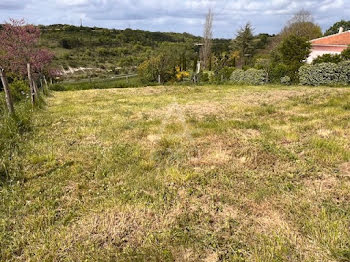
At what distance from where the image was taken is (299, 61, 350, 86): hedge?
13.1 metres

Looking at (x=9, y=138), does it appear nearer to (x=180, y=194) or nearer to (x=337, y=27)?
(x=180, y=194)

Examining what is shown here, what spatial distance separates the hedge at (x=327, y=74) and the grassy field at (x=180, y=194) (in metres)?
9.41

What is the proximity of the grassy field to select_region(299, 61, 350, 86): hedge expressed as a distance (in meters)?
9.41

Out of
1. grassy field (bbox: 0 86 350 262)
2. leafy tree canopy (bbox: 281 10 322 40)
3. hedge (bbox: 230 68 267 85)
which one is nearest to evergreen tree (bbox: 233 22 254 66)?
leafy tree canopy (bbox: 281 10 322 40)

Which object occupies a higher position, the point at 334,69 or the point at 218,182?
the point at 334,69

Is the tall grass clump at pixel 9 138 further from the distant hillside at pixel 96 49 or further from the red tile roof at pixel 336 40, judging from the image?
the distant hillside at pixel 96 49

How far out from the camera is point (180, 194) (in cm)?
304

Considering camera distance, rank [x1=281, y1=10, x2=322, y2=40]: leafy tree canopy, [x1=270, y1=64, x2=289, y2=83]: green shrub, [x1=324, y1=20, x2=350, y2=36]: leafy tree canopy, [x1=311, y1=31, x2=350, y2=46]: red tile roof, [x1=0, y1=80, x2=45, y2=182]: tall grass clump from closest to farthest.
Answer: [x1=0, y1=80, x2=45, y2=182]: tall grass clump, [x1=270, y1=64, x2=289, y2=83]: green shrub, [x1=311, y1=31, x2=350, y2=46]: red tile roof, [x1=281, y1=10, x2=322, y2=40]: leafy tree canopy, [x1=324, y1=20, x2=350, y2=36]: leafy tree canopy

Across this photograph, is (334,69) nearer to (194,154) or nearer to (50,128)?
(194,154)

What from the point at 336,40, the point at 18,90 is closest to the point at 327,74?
the point at 336,40

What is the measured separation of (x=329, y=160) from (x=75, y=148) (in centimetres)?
436

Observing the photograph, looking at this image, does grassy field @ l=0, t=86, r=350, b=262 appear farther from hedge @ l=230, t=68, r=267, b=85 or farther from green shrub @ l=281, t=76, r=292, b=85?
hedge @ l=230, t=68, r=267, b=85

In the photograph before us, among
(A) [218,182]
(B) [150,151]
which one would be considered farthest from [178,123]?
(A) [218,182]

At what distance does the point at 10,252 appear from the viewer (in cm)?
216
